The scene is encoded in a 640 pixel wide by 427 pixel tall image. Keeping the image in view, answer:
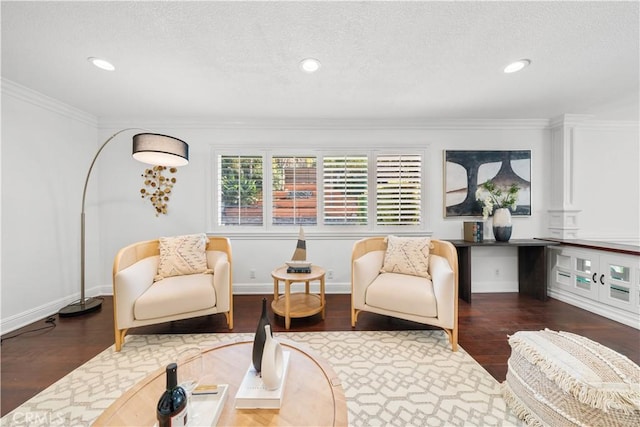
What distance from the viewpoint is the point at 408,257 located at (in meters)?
2.56

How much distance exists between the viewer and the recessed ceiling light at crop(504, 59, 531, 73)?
202cm

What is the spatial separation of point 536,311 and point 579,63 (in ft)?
8.34

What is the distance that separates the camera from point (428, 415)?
1.40 m

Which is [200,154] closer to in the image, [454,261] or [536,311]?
[454,261]

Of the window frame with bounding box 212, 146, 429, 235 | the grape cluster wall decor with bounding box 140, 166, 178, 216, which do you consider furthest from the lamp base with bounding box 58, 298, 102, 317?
the window frame with bounding box 212, 146, 429, 235

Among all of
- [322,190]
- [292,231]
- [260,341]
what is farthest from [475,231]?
[260,341]

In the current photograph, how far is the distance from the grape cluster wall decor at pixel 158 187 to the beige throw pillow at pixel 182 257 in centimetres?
96

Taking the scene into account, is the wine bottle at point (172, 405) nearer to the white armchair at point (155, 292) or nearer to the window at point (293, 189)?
the white armchair at point (155, 292)

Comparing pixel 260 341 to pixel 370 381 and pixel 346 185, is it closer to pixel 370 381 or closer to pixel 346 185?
pixel 370 381

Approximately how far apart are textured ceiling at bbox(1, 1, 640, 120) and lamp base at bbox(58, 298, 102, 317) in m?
2.38

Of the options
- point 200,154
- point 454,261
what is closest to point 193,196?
point 200,154

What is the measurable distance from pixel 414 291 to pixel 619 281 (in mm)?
2330

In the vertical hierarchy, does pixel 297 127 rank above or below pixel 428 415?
above

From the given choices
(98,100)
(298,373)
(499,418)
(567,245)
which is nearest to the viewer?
(298,373)
